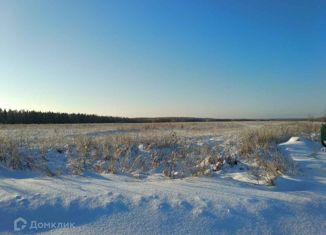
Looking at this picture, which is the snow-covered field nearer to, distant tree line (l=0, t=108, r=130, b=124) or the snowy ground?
the snowy ground

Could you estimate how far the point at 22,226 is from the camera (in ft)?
10.6

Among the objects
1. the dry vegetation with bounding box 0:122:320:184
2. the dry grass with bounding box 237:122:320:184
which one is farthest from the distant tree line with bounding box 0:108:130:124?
the dry grass with bounding box 237:122:320:184

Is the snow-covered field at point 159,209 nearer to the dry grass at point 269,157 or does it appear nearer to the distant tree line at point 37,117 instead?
the dry grass at point 269,157

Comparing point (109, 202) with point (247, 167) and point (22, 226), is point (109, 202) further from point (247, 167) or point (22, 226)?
point (247, 167)

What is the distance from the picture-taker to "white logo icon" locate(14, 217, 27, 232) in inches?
126

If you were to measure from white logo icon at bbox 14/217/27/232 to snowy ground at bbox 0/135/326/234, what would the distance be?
17 millimetres

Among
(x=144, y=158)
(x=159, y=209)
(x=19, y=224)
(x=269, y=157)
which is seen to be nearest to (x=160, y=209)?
(x=159, y=209)

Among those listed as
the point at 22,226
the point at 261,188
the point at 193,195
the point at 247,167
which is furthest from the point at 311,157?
the point at 22,226

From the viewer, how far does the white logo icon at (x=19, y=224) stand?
3209mm

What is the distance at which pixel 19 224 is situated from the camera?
3.29 metres

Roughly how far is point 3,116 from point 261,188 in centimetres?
9099

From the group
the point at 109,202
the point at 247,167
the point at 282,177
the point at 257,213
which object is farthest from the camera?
the point at 247,167

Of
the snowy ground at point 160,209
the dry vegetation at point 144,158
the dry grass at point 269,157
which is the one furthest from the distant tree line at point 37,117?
the snowy ground at point 160,209

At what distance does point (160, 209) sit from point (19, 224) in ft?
4.93
